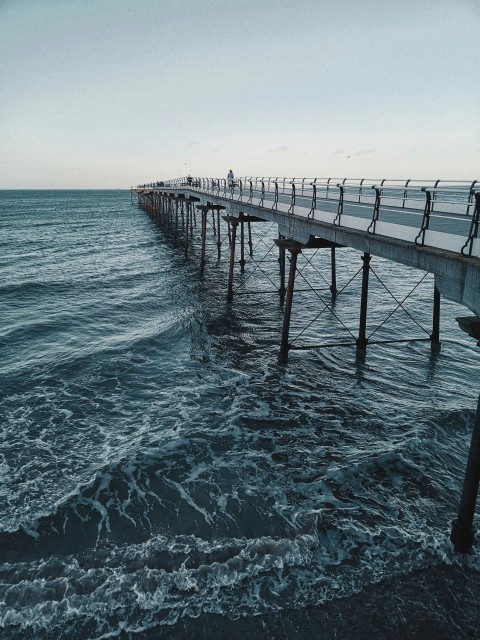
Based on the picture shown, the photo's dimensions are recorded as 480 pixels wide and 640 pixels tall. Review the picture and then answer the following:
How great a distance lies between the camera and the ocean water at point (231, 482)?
637 centimetres

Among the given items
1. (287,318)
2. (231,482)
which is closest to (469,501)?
(231,482)

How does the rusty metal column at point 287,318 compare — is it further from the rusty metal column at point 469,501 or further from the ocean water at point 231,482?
the rusty metal column at point 469,501

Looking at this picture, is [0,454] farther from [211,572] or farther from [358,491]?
[358,491]

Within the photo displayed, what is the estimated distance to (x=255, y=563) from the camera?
709 centimetres

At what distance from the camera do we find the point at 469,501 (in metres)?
6.84

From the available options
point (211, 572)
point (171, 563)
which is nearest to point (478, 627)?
point (211, 572)

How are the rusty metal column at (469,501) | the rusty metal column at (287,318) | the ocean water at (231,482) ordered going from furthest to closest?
1. the rusty metal column at (287,318)
2. the rusty metal column at (469,501)
3. the ocean water at (231,482)

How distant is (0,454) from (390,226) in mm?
10537

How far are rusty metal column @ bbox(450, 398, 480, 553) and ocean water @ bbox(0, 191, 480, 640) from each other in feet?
0.84

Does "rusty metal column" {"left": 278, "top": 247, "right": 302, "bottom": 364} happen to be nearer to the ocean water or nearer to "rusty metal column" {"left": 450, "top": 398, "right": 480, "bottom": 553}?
the ocean water

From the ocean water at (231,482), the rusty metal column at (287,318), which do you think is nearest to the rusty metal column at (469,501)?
the ocean water at (231,482)

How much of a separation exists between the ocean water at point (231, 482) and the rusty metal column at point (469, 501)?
0.26m

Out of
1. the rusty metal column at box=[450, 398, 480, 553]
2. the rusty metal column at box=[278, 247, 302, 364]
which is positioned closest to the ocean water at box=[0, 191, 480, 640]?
the rusty metal column at box=[450, 398, 480, 553]

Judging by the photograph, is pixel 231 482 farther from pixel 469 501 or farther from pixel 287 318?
pixel 287 318
